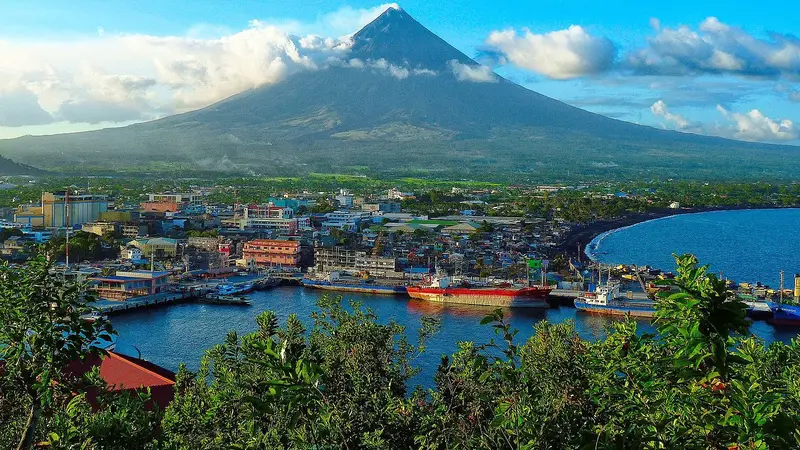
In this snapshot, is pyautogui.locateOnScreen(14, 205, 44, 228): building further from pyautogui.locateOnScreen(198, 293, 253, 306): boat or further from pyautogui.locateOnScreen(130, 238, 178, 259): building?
pyautogui.locateOnScreen(198, 293, 253, 306): boat

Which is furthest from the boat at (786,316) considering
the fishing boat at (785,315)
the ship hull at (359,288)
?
the ship hull at (359,288)

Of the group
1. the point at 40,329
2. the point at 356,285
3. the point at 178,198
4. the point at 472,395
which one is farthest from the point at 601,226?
the point at 40,329

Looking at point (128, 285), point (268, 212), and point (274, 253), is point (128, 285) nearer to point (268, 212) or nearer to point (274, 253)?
point (274, 253)

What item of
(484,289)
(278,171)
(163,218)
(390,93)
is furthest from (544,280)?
(390,93)

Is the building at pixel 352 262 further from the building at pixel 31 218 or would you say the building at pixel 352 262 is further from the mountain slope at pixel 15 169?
the mountain slope at pixel 15 169

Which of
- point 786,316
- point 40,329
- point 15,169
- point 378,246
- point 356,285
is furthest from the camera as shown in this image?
point 15,169

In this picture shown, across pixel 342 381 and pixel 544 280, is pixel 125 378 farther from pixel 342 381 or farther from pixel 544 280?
pixel 544 280

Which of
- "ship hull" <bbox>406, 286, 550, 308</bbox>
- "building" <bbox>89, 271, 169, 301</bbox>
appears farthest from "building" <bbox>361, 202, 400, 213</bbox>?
"building" <bbox>89, 271, 169, 301</bbox>
